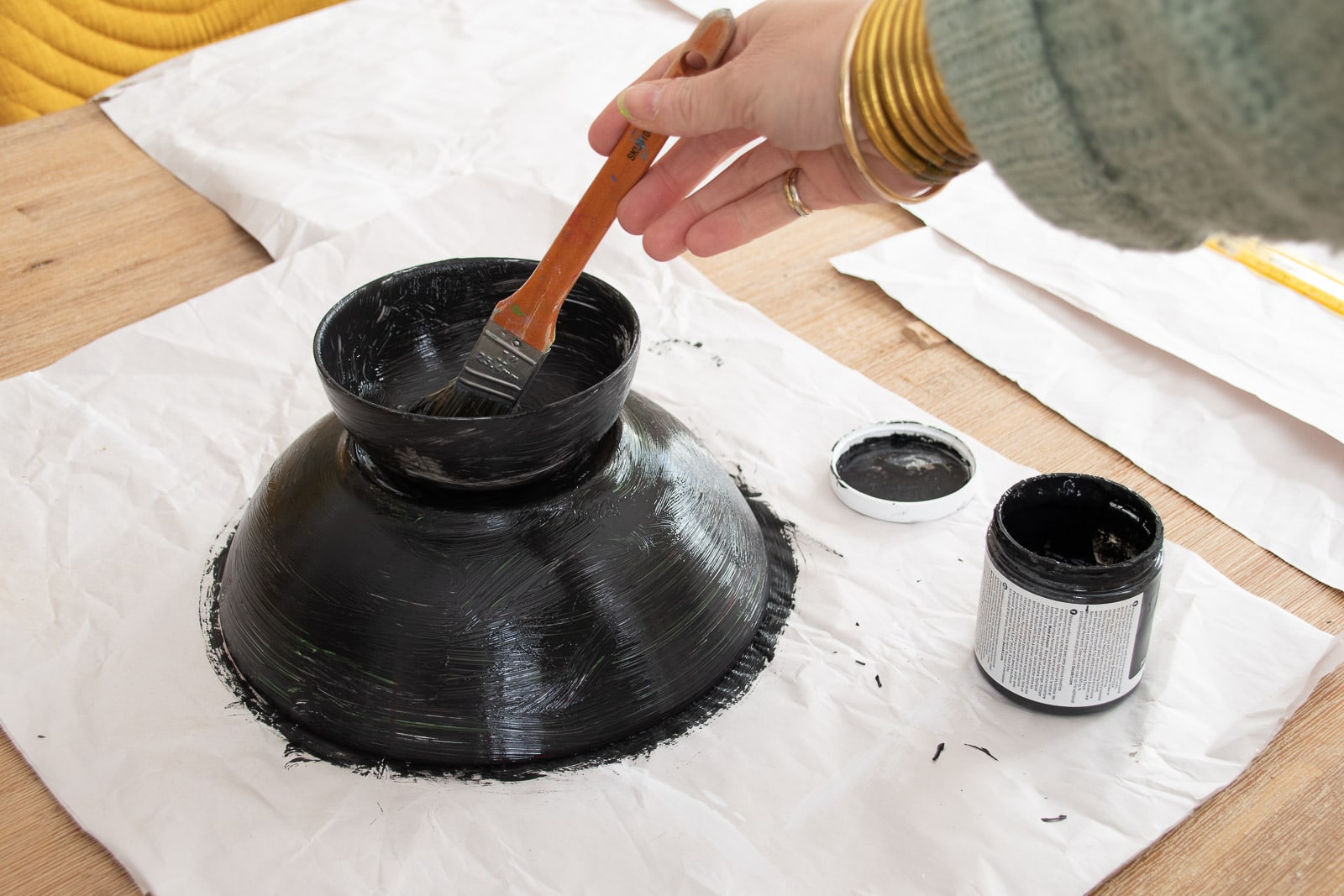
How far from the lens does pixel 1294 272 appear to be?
107 cm

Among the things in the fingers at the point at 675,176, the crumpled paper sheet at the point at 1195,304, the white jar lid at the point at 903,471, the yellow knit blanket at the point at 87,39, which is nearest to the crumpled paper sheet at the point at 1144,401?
the crumpled paper sheet at the point at 1195,304

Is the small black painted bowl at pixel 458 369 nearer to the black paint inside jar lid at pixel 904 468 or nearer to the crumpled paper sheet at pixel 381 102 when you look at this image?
the black paint inside jar lid at pixel 904 468

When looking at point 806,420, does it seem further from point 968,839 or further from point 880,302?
point 968,839

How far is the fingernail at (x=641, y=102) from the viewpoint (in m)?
0.64

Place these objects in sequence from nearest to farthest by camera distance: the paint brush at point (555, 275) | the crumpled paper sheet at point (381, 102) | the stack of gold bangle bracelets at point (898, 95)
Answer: the stack of gold bangle bracelets at point (898, 95)
the paint brush at point (555, 275)
the crumpled paper sheet at point (381, 102)

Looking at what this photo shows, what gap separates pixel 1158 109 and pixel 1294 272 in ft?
2.42

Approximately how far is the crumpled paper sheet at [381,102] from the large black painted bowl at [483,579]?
0.52 meters

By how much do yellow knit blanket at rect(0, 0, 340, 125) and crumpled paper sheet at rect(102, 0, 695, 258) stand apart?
0.71 ft

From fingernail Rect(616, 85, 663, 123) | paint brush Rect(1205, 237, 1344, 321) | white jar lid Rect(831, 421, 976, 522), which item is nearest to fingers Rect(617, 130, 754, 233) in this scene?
fingernail Rect(616, 85, 663, 123)

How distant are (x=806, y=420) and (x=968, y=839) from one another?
0.41 metres

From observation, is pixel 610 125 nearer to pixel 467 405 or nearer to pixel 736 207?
pixel 736 207

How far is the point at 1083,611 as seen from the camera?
622 millimetres

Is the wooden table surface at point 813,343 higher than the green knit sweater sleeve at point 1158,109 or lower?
lower

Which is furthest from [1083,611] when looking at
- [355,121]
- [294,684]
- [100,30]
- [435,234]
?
[100,30]
